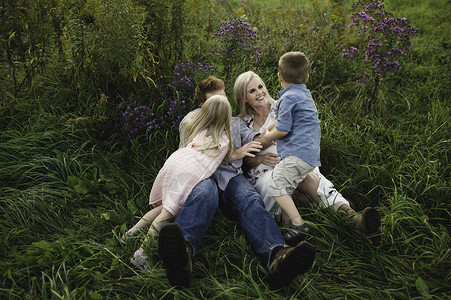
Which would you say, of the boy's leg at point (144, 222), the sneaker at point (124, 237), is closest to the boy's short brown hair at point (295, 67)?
the boy's leg at point (144, 222)

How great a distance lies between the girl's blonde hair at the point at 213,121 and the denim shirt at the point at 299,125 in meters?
0.45

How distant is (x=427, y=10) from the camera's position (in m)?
6.67

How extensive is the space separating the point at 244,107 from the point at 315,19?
11.7 ft

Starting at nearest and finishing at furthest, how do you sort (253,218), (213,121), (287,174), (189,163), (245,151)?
(253,218) → (189,163) → (287,174) → (213,121) → (245,151)

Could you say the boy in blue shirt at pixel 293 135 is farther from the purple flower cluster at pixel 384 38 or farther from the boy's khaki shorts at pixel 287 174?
the purple flower cluster at pixel 384 38

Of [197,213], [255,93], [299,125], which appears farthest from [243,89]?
[197,213]

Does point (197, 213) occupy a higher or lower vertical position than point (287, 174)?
lower

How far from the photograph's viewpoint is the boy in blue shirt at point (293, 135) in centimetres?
271

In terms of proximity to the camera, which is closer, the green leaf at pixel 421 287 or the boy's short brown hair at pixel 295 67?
the green leaf at pixel 421 287

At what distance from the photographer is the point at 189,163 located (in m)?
2.61

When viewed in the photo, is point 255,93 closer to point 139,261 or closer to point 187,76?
point 187,76

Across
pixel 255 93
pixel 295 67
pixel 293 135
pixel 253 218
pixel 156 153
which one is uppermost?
pixel 295 67

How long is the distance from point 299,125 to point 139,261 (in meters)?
1.65

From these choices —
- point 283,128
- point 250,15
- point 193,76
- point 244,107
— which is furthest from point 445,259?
point 250,15
